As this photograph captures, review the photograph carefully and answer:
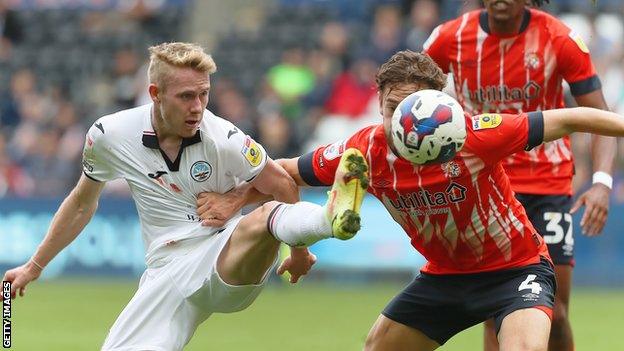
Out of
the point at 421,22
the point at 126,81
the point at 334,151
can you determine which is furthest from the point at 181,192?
the point at 126,81

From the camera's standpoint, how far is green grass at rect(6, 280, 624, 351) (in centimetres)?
1230

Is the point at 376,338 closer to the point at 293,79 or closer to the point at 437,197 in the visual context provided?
the point at 437,197

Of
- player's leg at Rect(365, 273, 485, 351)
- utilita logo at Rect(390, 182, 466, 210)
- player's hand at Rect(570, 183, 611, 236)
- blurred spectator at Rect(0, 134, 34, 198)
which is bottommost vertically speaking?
blurred spectator at Rect(0, 134, 34, 198)

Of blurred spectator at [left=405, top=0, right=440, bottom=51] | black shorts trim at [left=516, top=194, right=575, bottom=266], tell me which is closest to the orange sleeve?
black shorts trim at [left=516, top=194, right=575, bottom=266]

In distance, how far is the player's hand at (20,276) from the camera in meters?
8.06

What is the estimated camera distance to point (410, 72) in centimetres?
709

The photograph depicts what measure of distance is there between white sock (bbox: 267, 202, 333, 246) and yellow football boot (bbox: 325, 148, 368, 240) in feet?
0.35

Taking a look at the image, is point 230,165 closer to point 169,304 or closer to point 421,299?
point 169,304

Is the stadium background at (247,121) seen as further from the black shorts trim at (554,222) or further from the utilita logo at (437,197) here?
the utilita logo at (437,197)

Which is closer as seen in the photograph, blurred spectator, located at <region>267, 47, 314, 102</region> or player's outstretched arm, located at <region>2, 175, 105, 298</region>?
player's outstretched arm, located at <region>2, 175, 105, 298</region>

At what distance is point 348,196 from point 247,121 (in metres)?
12.1

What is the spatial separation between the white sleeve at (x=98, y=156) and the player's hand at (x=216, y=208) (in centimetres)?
56

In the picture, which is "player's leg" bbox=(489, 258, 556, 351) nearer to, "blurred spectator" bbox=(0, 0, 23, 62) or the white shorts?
the white shorts

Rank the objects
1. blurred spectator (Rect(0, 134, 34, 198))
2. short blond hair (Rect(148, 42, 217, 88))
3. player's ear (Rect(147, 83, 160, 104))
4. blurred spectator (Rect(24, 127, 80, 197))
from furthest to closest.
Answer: blurred spectator (Rect(0, 134, 34, 198)), blurred spectator (Rect(24, 127, 80, 197)), player's ear (Rect(147, 83, 160, 104)), short blond hair (Rect(148, 42, 217, 88))
